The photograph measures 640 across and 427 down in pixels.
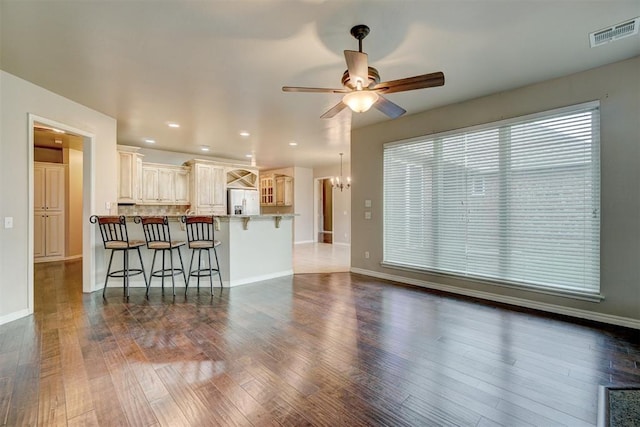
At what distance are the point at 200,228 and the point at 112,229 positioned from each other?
1.30 metres

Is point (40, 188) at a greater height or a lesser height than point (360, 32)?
lesser

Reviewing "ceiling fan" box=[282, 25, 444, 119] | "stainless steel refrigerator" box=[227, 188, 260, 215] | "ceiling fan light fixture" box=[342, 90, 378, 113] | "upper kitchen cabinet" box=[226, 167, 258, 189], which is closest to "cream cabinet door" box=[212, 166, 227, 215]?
"stainless steel refrigerator" box=[227, 188, 260, 215]

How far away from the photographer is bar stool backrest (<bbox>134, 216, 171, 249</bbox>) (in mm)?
4129

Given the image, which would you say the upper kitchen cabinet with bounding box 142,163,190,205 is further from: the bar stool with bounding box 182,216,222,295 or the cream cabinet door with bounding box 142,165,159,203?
the bar stool with bounding box 182,216,222,295

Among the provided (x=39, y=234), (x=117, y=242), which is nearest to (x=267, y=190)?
(x=39, y=234)

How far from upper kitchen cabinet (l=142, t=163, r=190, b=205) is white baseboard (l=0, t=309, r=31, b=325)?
3801 millimetres

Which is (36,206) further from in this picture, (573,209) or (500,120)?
(573,209)

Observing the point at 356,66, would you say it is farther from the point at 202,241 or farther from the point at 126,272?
the point at 126,272

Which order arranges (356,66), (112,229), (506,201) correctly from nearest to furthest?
(356,66) < (506,201) < (112,229)

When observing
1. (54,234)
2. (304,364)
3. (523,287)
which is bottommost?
(304,364)

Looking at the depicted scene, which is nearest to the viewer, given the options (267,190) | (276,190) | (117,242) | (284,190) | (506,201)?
(506,201)

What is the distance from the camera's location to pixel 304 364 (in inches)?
89.7

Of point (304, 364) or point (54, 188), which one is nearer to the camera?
point (304, 364)

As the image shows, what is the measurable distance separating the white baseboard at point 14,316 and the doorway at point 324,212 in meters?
7.77
